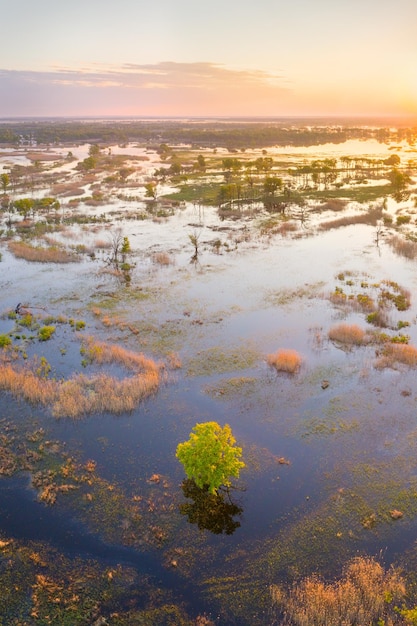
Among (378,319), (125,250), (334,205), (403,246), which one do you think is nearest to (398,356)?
(378,319)

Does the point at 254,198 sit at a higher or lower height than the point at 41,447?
higher

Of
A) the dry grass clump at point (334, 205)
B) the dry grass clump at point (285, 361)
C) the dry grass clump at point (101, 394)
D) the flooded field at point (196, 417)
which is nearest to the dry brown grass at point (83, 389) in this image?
the dry grass clump at point (101, 394)

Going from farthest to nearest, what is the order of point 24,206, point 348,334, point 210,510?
point 24,206
point 348,334
point 210,510

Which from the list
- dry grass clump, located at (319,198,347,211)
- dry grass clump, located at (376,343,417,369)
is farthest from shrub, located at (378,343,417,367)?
dry grass clump, located at (319,198,347,211)

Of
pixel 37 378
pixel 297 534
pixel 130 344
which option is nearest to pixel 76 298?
pixel 130 344

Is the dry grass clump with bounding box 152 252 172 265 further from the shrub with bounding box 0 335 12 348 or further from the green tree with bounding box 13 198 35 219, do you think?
the green tree with bounding box 13 198 35 219

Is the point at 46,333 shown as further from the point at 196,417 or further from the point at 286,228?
the point at 286,228

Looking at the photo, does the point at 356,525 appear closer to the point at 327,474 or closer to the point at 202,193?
the point at 327,474
